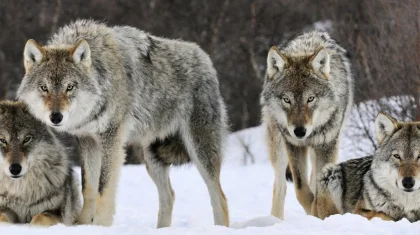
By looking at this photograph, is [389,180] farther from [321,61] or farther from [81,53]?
[81,53]

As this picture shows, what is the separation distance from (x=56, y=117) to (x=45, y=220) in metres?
0.76

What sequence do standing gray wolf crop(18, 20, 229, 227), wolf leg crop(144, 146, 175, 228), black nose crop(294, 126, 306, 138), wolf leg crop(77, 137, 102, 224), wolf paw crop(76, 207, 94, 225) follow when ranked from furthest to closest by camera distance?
wolf leg crop(144, 146, 175, 228)
black nose crop(294, 126, 306, 138)
wolf leg crop(77, 137, 102, 224)
wolf paw crop(76, 207, 94, 225)
standing gray wolf crop(18, 20, 229, 227)

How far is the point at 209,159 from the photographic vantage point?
26.1 ft

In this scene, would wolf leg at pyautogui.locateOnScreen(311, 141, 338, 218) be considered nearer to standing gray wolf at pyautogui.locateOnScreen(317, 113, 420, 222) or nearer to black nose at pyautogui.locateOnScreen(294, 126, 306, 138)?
standing gray wolf at pyautogui.locateOnScreen(317, 113, 420, 222)

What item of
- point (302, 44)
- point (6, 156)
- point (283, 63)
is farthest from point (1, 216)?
point (302, 44)

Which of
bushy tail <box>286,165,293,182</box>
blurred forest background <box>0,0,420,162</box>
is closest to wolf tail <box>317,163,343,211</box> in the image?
bushy tail <box>286,165,293,182</box>

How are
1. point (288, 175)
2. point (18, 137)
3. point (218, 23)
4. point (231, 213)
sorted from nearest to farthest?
point (18, 137)
point (288, 175)
point (231, 213)
point (218, 23)

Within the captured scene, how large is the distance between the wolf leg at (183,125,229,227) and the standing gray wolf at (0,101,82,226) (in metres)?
1.41

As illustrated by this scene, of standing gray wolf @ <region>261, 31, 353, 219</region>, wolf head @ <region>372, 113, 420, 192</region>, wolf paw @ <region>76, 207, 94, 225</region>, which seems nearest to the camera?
wolf head @ <region>372, 113, 420, 192</region>

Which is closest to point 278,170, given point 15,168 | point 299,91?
point 299,91

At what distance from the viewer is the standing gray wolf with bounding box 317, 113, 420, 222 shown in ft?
21.5

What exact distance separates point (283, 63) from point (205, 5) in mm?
15116

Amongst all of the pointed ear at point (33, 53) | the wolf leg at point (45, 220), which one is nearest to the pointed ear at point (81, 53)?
the pointed ear at point (33, 53)

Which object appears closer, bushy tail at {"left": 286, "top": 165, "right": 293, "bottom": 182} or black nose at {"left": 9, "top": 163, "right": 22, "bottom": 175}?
black nose at {"left": 9, "top": 163, "right": 22, "bottom": 175}
